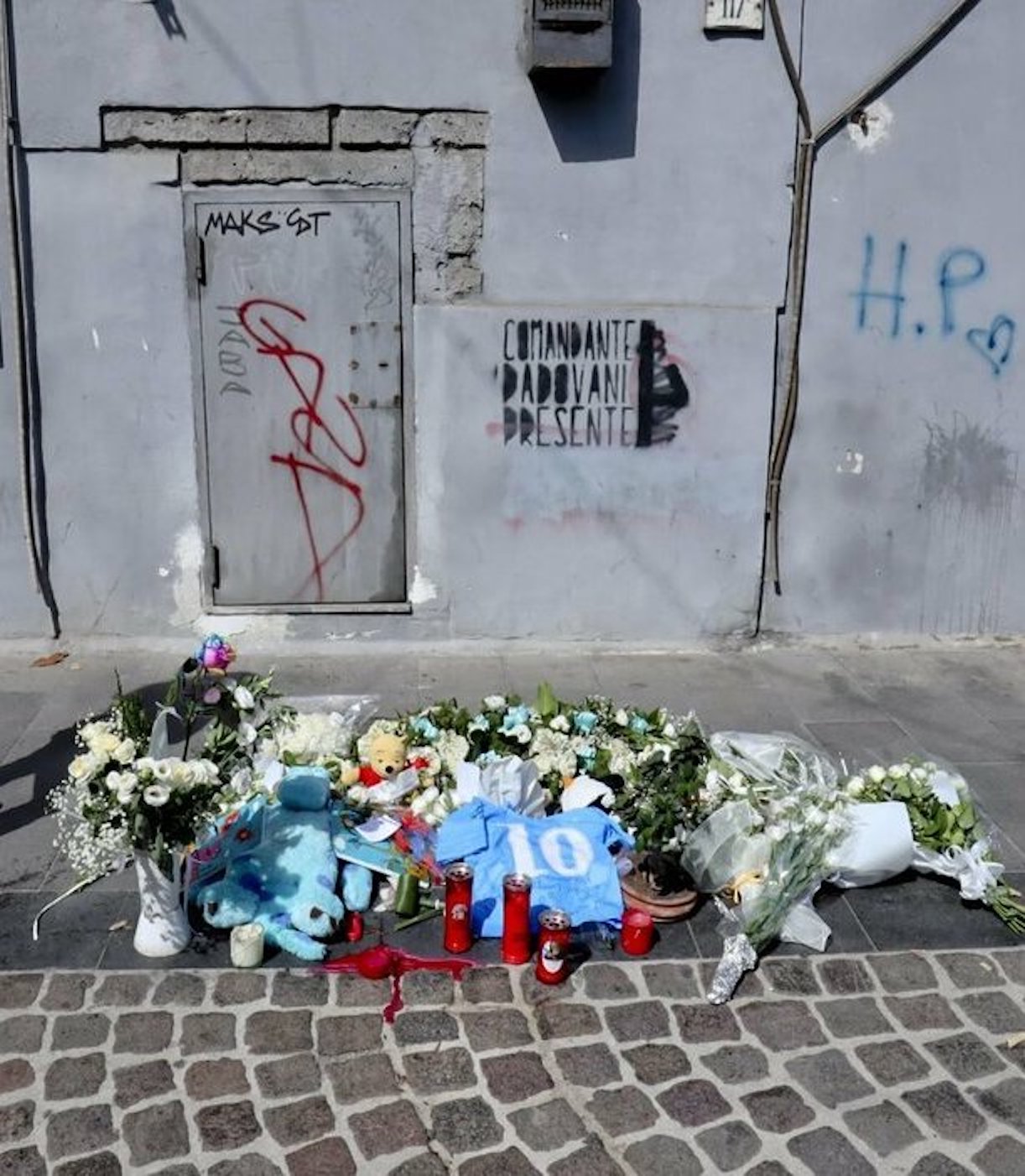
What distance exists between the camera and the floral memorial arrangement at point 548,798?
4.29m

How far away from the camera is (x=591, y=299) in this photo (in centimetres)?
708

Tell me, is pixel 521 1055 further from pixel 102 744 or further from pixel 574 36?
pixel 574 36

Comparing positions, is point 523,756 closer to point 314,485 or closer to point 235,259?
point 314,485

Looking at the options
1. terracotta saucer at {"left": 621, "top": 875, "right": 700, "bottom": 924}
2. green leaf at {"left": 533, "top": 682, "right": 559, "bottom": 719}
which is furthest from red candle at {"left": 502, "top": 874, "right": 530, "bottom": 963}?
green leaf at {"left": 533, "top": 682, "right": 559, "bottom": 719}

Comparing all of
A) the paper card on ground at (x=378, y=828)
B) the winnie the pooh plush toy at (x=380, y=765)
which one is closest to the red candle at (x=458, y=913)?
the paper card on ground at (x=378, y=828)

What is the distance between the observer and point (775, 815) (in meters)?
4.79

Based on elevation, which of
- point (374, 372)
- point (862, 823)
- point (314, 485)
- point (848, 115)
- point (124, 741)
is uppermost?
point (848, 115)

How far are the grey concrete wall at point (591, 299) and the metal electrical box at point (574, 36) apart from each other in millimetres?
280

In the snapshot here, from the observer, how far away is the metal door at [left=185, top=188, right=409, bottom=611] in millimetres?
6895

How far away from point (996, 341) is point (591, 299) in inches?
95.6

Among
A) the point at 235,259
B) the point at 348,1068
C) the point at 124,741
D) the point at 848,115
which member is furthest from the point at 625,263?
the point at 348,1068

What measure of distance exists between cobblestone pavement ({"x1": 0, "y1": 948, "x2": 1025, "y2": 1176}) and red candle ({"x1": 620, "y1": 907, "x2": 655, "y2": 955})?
0.08 m

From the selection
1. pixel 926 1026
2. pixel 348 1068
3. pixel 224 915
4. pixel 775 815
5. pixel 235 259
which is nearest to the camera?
pixel 348 1068

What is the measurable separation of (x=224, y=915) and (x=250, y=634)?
307 centimetres
